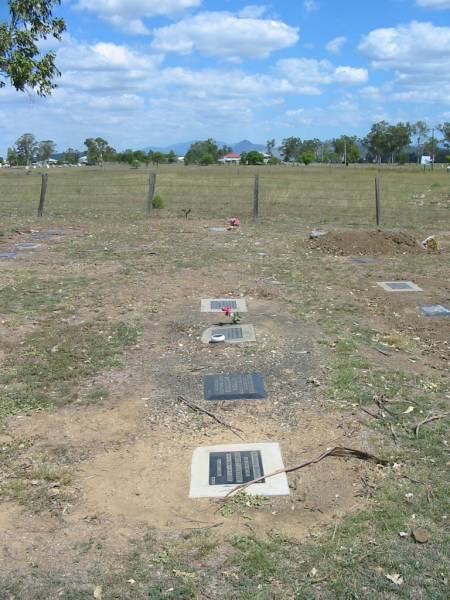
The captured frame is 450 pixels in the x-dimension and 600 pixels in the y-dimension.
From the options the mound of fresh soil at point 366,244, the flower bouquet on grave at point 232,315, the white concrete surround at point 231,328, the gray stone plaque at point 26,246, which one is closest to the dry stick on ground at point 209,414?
the white concrete surround at point 231,328

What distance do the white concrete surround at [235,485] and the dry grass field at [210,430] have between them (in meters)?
0.06

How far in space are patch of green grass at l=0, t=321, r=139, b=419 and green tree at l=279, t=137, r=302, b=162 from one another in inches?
4658

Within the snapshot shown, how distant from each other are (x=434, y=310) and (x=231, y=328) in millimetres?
2783

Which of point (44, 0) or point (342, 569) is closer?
point (342, 569)

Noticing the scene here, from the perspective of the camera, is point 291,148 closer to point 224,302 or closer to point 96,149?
point 96,149

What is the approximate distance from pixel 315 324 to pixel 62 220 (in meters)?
11.3

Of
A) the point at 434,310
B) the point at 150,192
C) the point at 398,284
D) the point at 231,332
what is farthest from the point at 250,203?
the point at 231,332

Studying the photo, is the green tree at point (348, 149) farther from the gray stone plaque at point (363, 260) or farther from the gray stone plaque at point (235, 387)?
the gray stone plaque at point (235, 387)

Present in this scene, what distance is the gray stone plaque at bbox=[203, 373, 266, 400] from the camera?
16.4ft


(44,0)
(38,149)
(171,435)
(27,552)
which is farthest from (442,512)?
(38,149)

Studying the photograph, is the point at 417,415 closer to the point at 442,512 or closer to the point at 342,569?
the point at 442,512

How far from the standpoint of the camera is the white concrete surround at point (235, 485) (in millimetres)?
3688

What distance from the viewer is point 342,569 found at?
9.88 feet

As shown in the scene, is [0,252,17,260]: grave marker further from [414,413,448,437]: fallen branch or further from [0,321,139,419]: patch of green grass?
[414,413,448,437]: fallen branch
